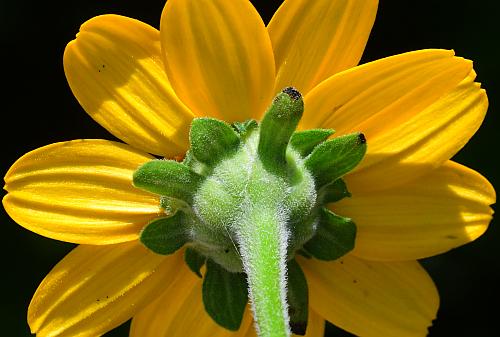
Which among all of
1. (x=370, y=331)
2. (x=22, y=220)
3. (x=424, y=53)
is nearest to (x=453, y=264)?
(x=370, y=331)

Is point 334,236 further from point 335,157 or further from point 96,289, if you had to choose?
point 96,289

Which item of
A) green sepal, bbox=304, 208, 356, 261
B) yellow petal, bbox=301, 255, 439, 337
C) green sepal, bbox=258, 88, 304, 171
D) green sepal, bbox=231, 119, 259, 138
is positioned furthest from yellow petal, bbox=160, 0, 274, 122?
yellow petal, bbox=301, 255, 439, 337

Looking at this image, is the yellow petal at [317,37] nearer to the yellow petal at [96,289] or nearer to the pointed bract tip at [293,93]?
the pointed bract tip at [293,93]

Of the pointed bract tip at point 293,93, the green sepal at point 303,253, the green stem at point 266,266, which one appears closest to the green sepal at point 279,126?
the pointed bract tip at point 293,93

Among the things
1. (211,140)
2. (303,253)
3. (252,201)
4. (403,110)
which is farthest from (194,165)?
(403,110)

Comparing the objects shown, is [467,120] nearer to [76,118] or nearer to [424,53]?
[424,53]
